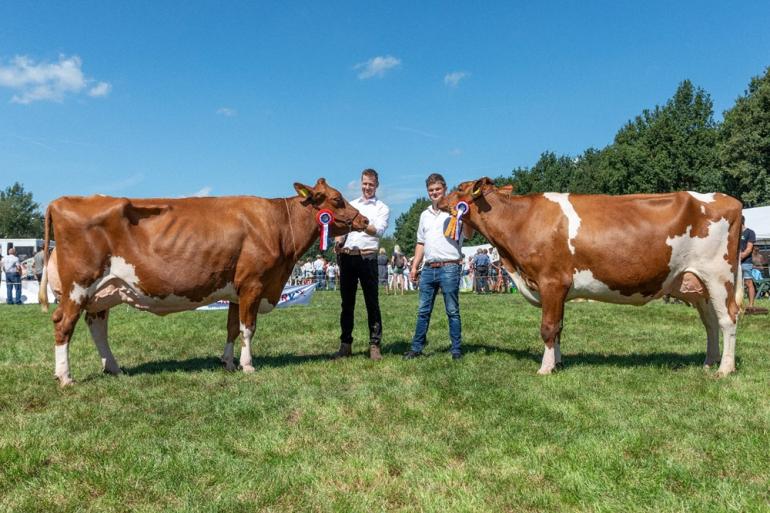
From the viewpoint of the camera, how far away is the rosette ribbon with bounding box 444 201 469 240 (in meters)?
7.51

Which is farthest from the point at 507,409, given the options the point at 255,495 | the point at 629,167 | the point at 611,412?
the point at 629,167

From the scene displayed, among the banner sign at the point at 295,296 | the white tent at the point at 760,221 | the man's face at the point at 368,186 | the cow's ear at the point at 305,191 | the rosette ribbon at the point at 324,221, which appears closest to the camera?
the rosette ribbon at the point at 324,221

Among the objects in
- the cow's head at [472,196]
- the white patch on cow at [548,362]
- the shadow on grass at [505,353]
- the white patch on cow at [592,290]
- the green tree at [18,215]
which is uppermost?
the green tree at [18,215]

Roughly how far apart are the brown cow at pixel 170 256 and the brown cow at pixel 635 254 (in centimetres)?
232

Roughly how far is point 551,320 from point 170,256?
4.45 m

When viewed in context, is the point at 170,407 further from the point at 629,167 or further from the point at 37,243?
the point at 629,167

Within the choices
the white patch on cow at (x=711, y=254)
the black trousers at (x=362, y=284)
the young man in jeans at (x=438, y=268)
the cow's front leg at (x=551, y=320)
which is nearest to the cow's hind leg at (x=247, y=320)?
the black trousers at (x=362, y=284)

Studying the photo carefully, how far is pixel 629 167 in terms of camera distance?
50812mm

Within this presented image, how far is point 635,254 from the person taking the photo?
22.1 ft

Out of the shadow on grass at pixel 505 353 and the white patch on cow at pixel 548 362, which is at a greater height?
the white patch on cow at pixel 548 362

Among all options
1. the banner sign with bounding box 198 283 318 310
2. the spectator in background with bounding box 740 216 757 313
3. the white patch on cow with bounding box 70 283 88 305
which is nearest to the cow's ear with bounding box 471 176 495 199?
the white patch on cow with bounding box 70 283 88 305

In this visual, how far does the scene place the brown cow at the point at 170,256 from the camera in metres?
6.59

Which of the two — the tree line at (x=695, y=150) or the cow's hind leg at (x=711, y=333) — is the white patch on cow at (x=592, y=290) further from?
the tree line at (x=695, y=150)

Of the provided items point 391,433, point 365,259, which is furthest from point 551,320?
point 391,433
